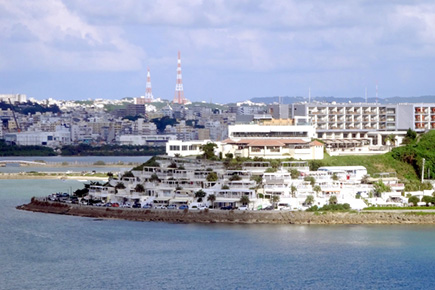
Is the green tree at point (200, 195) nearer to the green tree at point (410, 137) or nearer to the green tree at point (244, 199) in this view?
the green tree at point (244, 199)

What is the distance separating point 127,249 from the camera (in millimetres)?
27219

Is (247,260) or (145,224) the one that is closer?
(247,260)

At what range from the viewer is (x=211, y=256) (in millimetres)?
26031

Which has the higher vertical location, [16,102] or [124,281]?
[16,102]

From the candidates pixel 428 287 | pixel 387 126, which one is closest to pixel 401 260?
pixel 428 287

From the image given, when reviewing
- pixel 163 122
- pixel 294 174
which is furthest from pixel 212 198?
pixel 163 122

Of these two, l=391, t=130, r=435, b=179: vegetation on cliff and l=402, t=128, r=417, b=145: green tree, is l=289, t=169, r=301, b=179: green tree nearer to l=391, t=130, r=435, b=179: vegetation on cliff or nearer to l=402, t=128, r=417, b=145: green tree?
l=391, t=130, r=435, b=179: vegetation on cliff

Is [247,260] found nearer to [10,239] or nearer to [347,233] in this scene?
[347,233]

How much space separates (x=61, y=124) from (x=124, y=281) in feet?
320

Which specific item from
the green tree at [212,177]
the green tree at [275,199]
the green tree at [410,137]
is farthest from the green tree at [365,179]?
the green tree at [410,137]

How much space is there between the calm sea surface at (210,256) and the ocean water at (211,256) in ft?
0.09

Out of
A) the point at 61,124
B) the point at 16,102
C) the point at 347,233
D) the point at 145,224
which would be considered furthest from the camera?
the point at 16,102

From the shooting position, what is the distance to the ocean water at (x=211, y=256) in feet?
76.2

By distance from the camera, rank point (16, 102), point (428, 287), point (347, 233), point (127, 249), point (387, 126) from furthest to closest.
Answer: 1. point (16, 102)
2. point (387, 126)
3. point (347, 233)
4. point (127, 249)
5. point (428, 287)
